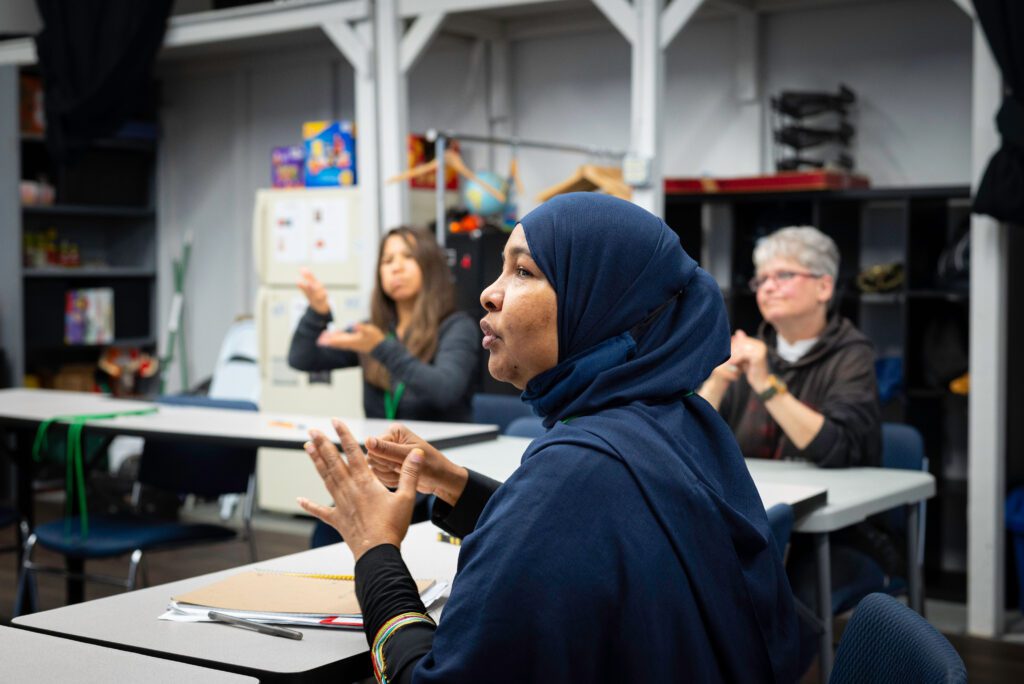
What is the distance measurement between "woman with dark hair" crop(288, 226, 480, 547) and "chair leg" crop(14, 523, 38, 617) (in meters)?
1.10

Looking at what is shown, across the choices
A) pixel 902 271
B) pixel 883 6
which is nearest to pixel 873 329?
pixel 902 271

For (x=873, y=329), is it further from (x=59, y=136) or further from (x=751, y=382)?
(x=59, y=136)

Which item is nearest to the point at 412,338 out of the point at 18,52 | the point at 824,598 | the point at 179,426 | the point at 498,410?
the point at 498,410

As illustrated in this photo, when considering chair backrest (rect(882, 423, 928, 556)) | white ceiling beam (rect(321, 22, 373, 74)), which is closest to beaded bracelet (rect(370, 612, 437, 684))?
chair backrest (rect(882, 423, 928, 556))

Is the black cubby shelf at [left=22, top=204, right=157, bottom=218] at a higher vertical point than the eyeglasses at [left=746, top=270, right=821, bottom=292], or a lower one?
higher

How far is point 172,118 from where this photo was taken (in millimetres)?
8023

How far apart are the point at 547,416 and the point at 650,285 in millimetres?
219

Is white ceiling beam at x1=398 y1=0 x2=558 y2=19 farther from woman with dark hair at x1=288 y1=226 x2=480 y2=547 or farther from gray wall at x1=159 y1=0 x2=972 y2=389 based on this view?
woman with dark hair at x1=288 y1=226 x2=480 y2=547

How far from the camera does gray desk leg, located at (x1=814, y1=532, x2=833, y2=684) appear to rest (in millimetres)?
2768

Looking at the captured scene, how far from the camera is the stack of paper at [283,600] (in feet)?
5.80

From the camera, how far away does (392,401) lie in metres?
4.00

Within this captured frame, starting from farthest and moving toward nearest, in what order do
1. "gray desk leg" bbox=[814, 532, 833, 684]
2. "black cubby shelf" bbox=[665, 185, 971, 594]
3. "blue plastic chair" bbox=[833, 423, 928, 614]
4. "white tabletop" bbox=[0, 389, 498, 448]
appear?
"black cubby shelf" bbox=[665, 185, 971, 594] → "white tabletop" bbox=[0, 389, 498, 448] → "blue plastic chair" bbox=[833, 423, 928, 614] → "gray desk leg" bbox=[814, 532, 833, 684]

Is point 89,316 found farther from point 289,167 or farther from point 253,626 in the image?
point 253,626

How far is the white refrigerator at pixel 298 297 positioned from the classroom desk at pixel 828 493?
2780mm
